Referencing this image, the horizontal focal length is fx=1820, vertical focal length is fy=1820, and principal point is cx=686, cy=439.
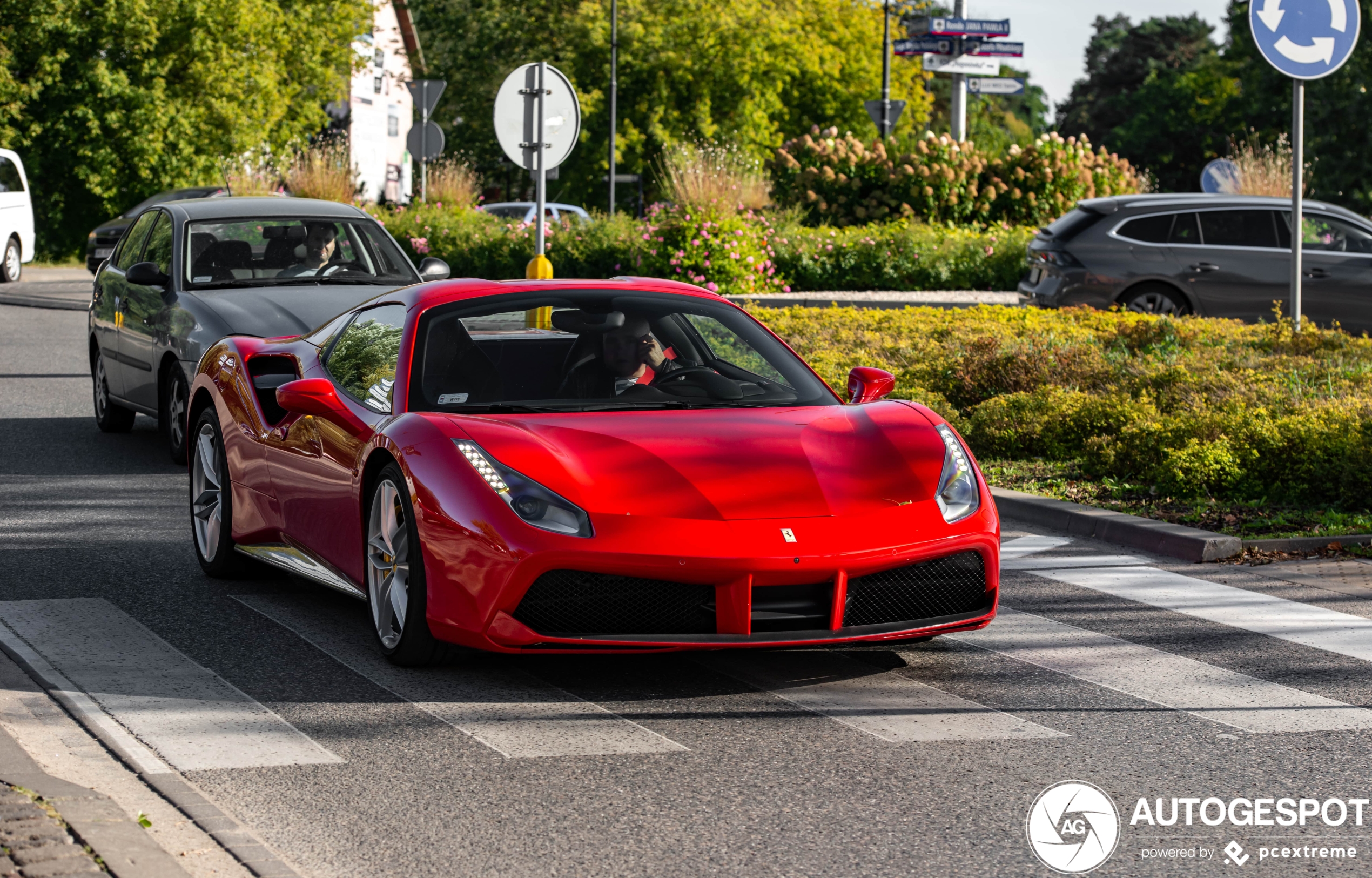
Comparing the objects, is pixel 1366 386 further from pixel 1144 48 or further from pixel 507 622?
pixel 1144 48

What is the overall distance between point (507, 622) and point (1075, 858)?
1963 millimetres

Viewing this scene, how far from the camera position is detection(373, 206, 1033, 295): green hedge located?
72.9 ft

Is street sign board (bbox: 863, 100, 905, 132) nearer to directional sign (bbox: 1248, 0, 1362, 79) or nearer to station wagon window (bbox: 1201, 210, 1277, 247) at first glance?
station wagon window (bbox: 1201, 210, 1277, 247)

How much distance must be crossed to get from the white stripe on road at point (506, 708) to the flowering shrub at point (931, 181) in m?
21.3

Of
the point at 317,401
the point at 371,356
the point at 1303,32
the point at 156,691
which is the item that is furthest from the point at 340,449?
the point at 1303,32

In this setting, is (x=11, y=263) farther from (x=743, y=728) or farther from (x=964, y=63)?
(x=743, y=728)

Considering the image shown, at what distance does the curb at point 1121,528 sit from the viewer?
27.1 ft

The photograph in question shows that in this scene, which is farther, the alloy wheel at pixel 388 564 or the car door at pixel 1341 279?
the car door at pixel 1341 279

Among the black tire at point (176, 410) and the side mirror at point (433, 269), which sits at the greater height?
the side mirror at point (433, 269)

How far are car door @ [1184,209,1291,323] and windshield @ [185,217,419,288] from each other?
350 inches

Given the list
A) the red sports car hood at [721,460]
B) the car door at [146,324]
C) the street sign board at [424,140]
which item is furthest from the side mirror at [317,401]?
the street sign board at [424,140]

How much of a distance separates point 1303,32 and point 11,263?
24088 mm

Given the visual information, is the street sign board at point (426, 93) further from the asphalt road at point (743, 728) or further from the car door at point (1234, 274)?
the asphalt road at point (743, 728)

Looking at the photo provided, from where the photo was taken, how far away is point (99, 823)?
13.4ft
